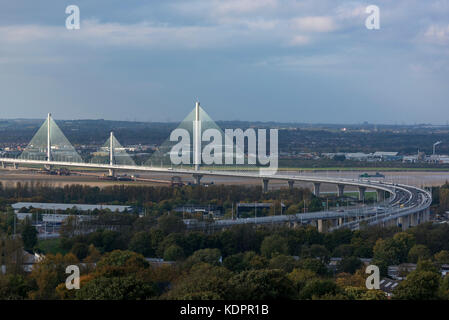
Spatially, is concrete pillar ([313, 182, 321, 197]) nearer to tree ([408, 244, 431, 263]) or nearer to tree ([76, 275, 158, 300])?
tree ([408, 244, 431, 263])

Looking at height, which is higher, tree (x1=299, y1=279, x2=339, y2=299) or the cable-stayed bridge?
tree (x1=299, y1=279, x2=339, y2=299)

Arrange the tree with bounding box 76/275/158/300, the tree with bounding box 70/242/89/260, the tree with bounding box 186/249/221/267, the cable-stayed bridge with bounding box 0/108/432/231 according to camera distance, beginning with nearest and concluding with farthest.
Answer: the tree with bounding box 76/275/158/300
the tree with bounding box 186/249/221/267
the tree with bounding box 70/242/89/260
the cable-stayed bridge with bounding box 0/108/432/231

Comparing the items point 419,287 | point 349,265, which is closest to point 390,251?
point 349,265

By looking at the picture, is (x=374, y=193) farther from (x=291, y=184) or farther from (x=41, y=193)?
(x=41, y=193)

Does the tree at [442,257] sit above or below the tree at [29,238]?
below

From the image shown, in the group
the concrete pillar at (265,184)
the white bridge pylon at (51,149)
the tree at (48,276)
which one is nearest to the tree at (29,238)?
the tree at (48,276)

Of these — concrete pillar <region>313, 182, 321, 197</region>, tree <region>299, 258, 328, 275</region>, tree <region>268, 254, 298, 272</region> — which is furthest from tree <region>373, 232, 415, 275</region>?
concrete pillar <region>313, 182, 321, 197</region>

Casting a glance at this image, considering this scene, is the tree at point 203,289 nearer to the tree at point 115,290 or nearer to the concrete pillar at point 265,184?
the tree at point 115,290
